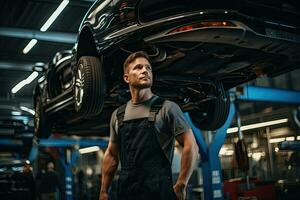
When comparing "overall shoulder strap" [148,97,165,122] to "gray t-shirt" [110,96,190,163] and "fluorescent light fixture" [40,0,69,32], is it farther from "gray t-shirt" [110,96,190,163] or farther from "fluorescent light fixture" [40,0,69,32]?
"fluorescent light fixture" [40,0,69,32]

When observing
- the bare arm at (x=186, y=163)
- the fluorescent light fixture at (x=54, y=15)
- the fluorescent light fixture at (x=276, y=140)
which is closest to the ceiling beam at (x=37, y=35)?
the fluorescent light fixture at (x=54, y=15)

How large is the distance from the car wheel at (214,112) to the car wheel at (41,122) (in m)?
1.80

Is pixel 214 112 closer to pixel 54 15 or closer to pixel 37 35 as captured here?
pixel 54 15

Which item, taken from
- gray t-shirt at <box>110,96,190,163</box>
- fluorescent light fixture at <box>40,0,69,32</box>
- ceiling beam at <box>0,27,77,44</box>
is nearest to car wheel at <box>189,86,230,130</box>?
gray t-shirt at <box>110,96,190,163</box>

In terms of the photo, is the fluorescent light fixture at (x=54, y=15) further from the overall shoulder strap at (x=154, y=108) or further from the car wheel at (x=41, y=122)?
the overall shoulder strap at (x=154, y=108)

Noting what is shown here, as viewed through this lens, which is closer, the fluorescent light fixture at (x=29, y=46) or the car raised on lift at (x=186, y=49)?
the car raised on lift at (x=186, y=49)

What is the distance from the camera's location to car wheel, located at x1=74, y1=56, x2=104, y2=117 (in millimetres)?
3066

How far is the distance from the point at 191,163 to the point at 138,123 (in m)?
0.32

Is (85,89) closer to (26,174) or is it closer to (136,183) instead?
(136,183)

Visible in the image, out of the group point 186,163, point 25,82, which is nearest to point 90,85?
point 186,163

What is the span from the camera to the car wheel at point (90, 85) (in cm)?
307

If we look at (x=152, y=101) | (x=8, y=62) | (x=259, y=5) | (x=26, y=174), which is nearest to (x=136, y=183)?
(x=152, y=101)

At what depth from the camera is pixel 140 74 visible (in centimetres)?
196

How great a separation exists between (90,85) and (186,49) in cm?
85
